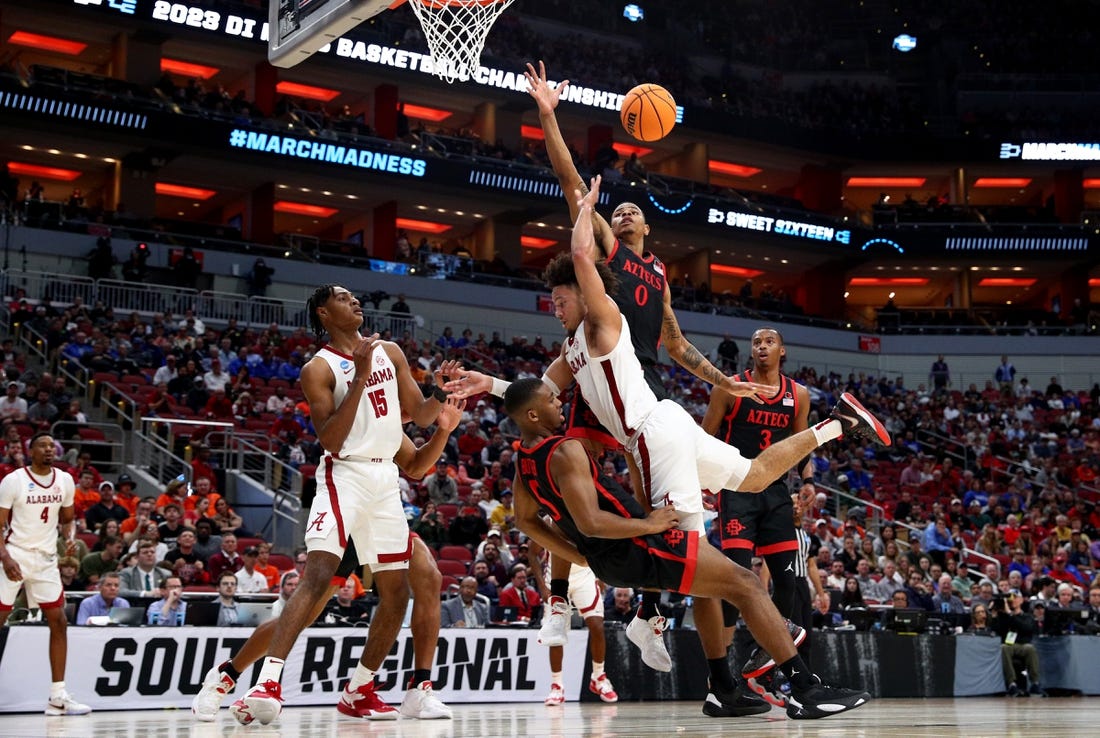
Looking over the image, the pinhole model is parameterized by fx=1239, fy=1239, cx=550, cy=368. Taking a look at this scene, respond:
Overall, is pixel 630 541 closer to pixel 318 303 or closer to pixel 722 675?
pixel 722 675

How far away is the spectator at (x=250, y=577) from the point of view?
42.3 ft

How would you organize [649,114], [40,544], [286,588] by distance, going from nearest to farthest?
[649,114] → [40,544] → [286,588]

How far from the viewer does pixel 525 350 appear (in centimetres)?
2897

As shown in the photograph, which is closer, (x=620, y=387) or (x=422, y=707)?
(x=620, y=387)

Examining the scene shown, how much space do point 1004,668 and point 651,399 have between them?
438 inches

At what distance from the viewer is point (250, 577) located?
13.0 metres

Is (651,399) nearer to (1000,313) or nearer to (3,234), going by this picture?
(3,234)

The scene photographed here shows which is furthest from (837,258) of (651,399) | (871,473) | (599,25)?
(651,399)

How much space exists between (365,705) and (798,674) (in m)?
2.77

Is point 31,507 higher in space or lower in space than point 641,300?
lower

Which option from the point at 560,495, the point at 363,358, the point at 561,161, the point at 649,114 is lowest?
the point at 560,495

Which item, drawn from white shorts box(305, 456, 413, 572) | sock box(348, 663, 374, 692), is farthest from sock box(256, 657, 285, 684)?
sock box(348, 663, 374, 692)

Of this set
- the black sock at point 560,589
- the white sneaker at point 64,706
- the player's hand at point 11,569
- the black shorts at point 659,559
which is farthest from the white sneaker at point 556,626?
the player's hand at point 11,569

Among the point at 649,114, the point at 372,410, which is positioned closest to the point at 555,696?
the point at 372,410
